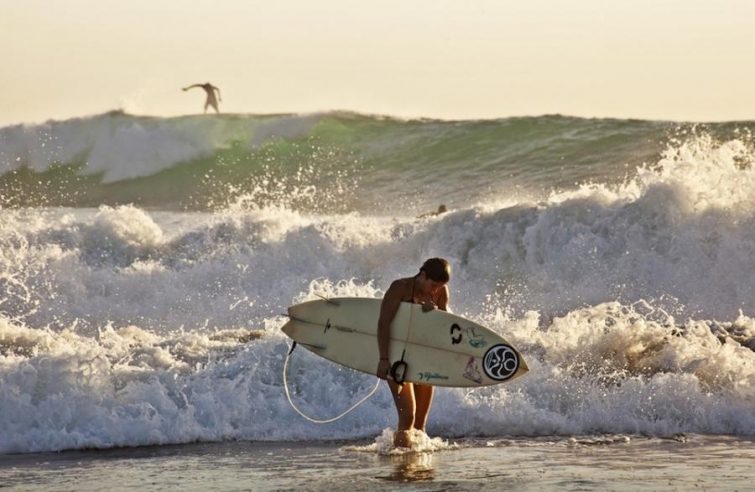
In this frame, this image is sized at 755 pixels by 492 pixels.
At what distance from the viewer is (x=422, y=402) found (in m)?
9.55

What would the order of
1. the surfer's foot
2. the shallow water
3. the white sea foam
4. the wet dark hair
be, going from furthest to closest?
1. the white sea foam
2. the surfer's foot
3. the wet dark hair
4. the shallow water

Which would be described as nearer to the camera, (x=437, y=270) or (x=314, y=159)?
(x=437, y=270)

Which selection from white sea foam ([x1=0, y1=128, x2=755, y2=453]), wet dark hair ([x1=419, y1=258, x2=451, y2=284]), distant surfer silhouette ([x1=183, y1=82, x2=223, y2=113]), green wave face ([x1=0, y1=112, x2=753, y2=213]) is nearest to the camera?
wet dark hair ([x1=419, y1=258, x2=451, y2=284])

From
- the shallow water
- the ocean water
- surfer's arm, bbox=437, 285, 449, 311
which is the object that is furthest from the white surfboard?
the ocean water

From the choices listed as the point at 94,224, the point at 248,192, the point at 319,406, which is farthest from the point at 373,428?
the point at 248,192

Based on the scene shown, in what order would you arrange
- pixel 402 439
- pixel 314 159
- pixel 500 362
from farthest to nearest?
1. pixel 314 159
2. pixel 402 439
3. pixel 500 362

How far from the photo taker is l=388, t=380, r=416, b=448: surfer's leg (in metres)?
9.27

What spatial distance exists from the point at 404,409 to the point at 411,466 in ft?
1.93

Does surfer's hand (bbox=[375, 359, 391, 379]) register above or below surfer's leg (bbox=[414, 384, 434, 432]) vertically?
above

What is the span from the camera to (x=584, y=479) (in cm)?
823

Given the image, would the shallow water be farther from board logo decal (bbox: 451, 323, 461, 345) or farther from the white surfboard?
board logo decal (bbox: 451, 323, 461, 345)

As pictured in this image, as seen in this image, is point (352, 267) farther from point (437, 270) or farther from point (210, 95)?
point (210, 95)

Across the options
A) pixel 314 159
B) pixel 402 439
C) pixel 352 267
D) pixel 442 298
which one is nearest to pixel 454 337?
pixel 442 298

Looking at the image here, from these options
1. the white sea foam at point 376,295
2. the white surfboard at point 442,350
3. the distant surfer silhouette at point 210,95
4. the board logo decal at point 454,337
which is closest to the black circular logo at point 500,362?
the white surfboard at point 442,350
